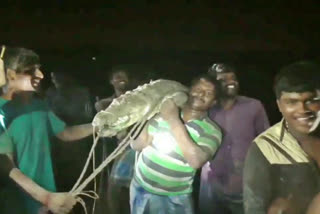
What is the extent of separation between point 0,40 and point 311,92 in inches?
34.1

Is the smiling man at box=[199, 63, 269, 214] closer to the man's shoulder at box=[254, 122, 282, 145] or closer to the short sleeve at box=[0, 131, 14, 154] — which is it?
the man's shoulder at box=[254, 122, 282, 145]

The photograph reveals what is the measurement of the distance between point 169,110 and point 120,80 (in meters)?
0.16

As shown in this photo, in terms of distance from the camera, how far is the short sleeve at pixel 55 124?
5.16 ft

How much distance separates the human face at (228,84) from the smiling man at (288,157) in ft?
0.36

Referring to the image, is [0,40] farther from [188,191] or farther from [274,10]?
[274,10]

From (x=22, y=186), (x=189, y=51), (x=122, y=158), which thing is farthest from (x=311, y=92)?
(x=22, y=186)

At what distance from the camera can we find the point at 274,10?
164 centimetres

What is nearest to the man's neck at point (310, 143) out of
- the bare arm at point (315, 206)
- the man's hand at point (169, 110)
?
the bare arm at point (315, 206)

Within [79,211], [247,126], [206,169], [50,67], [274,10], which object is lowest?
[79,211]

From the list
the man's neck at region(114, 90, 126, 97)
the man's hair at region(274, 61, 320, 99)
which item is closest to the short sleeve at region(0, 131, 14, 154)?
the man's neck at region(114, 90, 126, 97)

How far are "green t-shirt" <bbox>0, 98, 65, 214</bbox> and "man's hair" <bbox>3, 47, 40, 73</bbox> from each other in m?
0.10

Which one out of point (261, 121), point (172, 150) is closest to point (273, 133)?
point (261, 121)

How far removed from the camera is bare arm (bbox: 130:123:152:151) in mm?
1558

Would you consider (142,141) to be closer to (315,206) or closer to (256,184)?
(256,184)
